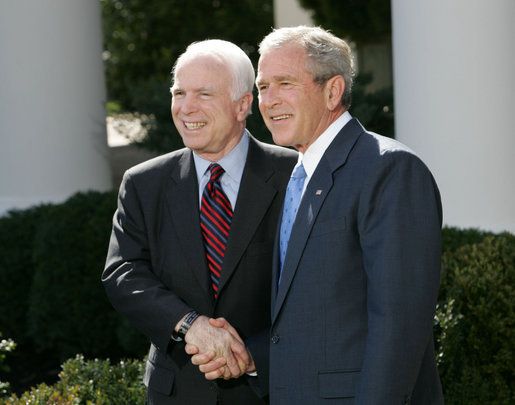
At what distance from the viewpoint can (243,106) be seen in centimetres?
341

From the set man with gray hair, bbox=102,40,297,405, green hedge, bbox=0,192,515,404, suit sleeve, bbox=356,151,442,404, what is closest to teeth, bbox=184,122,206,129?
man with gray hair, bbox=102,40,297,405

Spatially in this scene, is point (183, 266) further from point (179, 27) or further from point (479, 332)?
point (179, 27)

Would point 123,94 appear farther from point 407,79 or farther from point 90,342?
point 407,79

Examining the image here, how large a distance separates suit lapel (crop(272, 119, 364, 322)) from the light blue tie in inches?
4.1

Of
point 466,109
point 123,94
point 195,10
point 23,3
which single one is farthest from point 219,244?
point 123,94

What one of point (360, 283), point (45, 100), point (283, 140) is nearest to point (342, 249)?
point (360, 283)

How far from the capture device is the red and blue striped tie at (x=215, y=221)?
3.36m

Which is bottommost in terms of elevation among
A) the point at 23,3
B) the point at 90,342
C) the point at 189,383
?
the point at 90,342

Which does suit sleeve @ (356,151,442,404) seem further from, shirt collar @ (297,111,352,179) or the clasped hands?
the clasped hands

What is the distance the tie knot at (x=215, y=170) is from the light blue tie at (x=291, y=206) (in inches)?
18.8

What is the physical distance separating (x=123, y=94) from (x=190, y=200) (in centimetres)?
1381

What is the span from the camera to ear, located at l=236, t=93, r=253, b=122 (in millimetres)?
3393

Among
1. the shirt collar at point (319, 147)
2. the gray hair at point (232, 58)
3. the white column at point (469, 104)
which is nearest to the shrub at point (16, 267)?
the white column at point (469, 104)

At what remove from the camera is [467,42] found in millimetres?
5746
